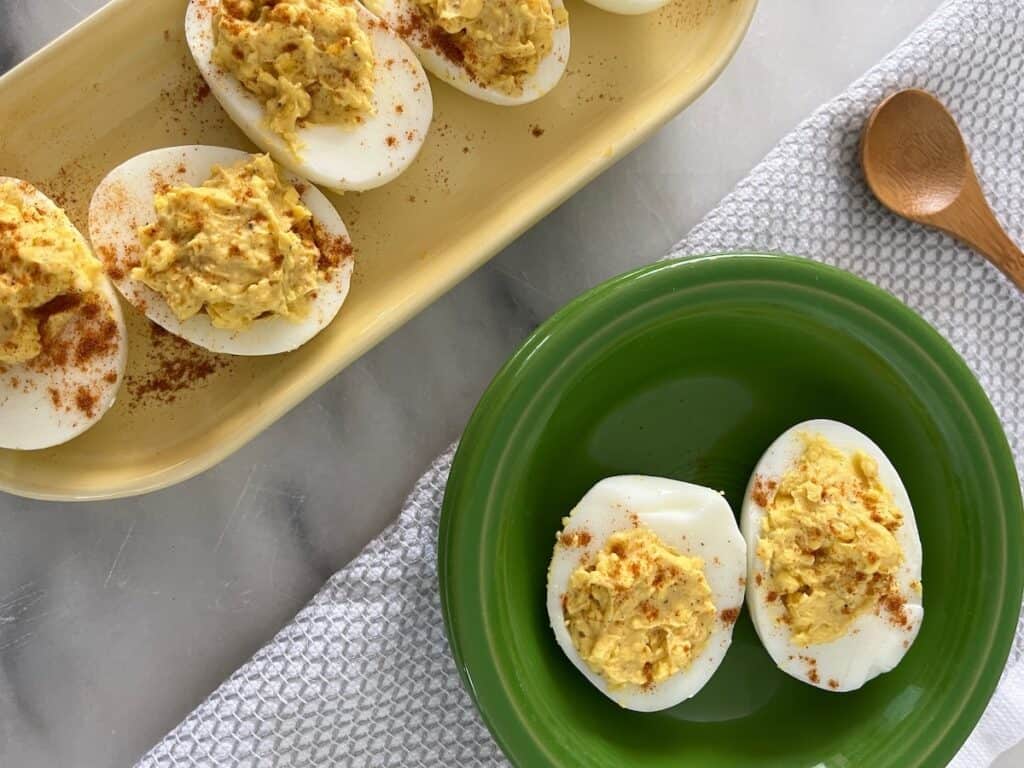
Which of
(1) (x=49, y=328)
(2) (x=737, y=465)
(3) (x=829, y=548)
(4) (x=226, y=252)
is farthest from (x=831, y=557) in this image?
(1) (x=49, y=328)

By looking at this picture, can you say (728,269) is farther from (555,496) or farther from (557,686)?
(557,686)

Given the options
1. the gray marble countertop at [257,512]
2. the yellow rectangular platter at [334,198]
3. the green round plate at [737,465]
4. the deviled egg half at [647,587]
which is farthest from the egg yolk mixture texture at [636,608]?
the yellow rectangular platter at [334,198]

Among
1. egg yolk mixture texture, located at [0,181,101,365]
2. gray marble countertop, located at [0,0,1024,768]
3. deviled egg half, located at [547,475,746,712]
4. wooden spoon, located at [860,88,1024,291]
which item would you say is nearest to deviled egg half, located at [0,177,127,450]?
egg yolk mixture texture, located at [0,181,101,365]

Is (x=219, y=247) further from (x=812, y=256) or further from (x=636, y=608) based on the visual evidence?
(x=812, y=256)

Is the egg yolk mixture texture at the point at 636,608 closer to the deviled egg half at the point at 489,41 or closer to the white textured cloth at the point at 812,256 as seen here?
the white textured cloth at the point at 812,256

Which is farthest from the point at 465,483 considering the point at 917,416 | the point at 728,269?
the point at 917,416

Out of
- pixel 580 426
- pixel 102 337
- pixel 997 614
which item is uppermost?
pixel 102 337

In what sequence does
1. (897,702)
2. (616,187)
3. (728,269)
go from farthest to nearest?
(616,187)
(897,702)
(728,269)
